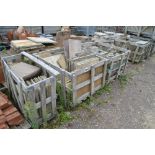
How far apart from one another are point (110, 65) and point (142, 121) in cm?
189

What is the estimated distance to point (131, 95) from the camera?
5105mm

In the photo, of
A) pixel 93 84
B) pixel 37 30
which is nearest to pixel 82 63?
pixel 93 84

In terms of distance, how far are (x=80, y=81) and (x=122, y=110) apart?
1.45 m

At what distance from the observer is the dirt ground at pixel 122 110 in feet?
13.1

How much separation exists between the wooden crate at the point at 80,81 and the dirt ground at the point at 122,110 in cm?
35

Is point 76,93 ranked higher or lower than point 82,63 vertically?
lower

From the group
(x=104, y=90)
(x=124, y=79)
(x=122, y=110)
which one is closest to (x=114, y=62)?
(x=104, y=90)

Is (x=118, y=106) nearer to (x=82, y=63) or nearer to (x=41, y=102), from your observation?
(x=82, y=63)

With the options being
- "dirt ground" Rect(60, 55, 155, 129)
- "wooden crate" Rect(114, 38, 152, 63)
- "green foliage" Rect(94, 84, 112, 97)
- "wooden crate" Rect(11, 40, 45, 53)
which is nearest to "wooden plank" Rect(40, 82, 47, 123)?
"dirt ground" Rect(60, 55, 155, 129)

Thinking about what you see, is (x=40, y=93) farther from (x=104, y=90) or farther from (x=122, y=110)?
(x=104, y=90)

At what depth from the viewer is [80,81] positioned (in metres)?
4.19

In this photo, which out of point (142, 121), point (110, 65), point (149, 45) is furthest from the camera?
point (149, 45)

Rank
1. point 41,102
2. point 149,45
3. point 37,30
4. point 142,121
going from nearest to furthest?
point 41,102 < point 142,121 < point 149,45 < point 37,30

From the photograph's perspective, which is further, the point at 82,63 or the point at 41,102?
the point at 82,63
